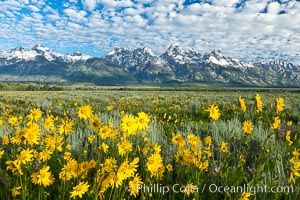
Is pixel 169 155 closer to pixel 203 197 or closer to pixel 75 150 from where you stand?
pixel 203 197

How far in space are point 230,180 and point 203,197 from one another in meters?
0.37

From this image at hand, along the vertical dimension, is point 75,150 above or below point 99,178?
below

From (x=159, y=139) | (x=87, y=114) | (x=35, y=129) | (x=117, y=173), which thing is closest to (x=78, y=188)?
(x=117, y=173)

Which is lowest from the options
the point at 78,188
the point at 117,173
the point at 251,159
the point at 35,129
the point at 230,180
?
the point at 251,159

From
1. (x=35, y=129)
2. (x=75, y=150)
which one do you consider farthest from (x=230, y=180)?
(x=75, y=150)

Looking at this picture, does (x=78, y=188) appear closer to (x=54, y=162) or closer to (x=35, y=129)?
(x=35, y=129)

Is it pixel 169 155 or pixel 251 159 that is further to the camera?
pixel 251 159

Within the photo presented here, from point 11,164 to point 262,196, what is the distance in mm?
2313

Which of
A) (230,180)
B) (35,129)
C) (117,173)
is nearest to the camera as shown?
(117,173)

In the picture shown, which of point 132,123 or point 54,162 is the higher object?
point 132,123

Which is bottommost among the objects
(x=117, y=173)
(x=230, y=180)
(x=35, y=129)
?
(x=230, y=180)

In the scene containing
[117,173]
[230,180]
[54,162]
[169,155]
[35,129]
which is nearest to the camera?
[117,173]

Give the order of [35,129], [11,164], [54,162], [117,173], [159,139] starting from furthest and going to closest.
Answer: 1. [159,139]
2. [54,162]
3. [35,129]
4. [11,164]
5. [117,173]

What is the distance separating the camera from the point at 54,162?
10.6ft
